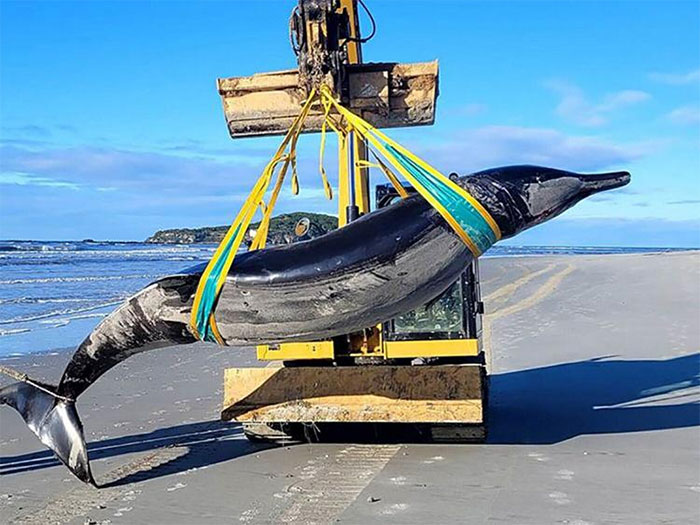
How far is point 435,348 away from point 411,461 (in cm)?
102

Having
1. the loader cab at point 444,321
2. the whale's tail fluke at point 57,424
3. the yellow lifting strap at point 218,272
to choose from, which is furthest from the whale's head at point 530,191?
the whale's tail fluke at point 57,424

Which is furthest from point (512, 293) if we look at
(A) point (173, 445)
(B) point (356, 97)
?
(B) point (356, 97)

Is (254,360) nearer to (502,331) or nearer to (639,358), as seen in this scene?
(502,331)

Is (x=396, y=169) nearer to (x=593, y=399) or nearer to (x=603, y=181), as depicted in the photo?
(x=603, y=181)

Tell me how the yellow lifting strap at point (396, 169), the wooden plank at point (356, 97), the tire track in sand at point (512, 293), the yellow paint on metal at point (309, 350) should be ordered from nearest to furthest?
the yellow lifting strap at point (396, 169), the wooden plank at point (356, 97), the yellow paint on metal at point (309, 350), the tire track in sand at point (512, 293)

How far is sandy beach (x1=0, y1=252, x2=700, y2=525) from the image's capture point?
6227 millimetres

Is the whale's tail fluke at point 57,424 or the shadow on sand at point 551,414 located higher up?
the whale's tail fluke at point 57,424

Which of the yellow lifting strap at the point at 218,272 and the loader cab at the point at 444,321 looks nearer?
the yellow lifting strap at the point at 218,272

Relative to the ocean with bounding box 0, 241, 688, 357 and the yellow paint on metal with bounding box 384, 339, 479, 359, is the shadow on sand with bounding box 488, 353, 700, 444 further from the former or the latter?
the ocean with bounding box 0, 241, 688, 357

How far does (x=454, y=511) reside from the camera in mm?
6129

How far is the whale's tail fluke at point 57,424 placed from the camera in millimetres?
6875

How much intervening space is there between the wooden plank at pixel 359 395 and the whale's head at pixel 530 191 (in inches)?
96.7

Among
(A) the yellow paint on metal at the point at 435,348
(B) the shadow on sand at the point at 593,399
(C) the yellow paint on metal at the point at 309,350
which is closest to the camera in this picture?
(A) the yellow paint on metal at the point at 435,348

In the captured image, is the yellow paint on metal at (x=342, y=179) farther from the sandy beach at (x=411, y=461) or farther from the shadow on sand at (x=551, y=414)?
the shadow on sand at (x=551, y=414)
